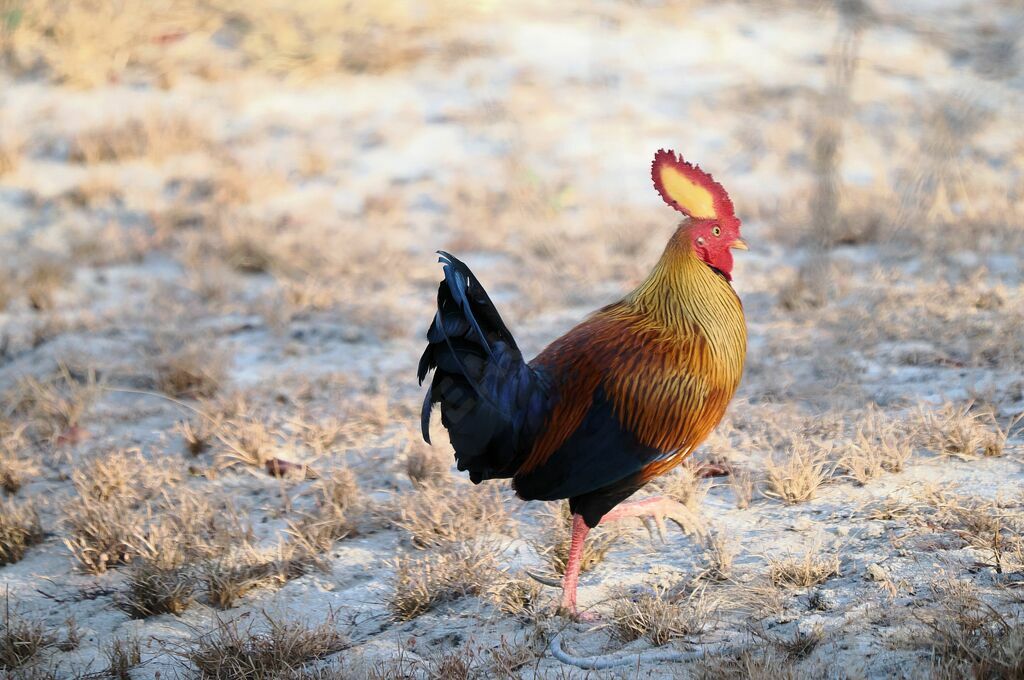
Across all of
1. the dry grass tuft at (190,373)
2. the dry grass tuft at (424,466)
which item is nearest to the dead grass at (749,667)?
the dry grass tuft at (424,466)

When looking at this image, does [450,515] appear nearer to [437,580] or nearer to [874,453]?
[437,580]

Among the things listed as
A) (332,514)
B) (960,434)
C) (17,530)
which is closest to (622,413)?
A: (332,514)

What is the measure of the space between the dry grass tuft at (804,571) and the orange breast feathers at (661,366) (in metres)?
0.49

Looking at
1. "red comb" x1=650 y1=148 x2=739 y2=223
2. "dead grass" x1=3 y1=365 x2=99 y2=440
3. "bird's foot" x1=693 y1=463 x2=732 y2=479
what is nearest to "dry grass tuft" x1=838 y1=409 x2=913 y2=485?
"bird's foot" x1=693 y1=463 x2=732 y2=479

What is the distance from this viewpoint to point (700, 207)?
311 cm

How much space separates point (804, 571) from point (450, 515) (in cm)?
131

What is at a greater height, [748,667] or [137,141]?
[137,141]

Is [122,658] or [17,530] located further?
[17,530]

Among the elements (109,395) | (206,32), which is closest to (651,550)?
(109,395)

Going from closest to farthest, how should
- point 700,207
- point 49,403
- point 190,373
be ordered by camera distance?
point 700,207 → point 49,403 → point 190,373

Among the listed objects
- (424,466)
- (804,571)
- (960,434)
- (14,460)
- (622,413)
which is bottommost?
(14,460)

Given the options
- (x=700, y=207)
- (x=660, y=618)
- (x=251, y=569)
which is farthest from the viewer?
(x=251, y=569)

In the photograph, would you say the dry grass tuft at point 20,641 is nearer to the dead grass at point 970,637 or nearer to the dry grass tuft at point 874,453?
the dead grass at point 970,637

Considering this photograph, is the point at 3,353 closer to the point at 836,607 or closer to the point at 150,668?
the point at 150,668
